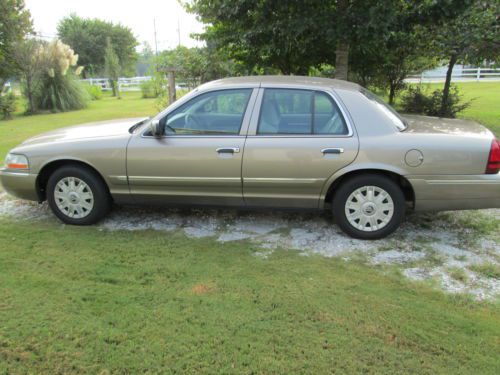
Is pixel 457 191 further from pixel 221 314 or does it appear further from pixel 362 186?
pixel 221 314

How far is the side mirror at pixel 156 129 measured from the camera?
4.11m

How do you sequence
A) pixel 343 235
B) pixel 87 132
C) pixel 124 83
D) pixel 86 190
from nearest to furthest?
1. pixel 343 235
2. pixel 86 190
3. pixel 87 132
4. pixel 124 83

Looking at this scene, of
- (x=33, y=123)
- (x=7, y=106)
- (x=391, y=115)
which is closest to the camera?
(x=391, y=115)

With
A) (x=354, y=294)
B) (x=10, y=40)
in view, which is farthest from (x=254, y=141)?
(x=10, y=40)

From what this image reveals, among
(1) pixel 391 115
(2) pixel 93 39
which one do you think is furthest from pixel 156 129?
(2) pixel 93 39

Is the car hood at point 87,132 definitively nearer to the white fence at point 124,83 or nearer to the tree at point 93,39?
the white fence at point 124,83

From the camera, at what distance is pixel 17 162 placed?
176 inches

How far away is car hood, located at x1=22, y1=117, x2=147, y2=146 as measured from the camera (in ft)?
14.7

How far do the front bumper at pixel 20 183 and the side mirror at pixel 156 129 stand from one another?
140 centimetres

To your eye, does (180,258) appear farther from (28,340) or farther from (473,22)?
(473,22)

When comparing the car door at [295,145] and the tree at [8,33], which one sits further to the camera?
the tree at [8,33]

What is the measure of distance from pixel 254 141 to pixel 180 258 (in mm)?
1294

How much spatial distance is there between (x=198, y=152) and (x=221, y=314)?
1.71 meters

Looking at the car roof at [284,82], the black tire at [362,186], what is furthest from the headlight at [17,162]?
the black tire at [362,186]
